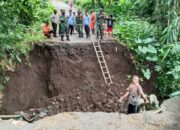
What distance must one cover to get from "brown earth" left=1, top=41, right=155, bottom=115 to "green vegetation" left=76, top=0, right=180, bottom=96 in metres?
0.45

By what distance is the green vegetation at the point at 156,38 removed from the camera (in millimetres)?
11989

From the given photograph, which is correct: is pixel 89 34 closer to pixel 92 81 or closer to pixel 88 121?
pixel 92 81

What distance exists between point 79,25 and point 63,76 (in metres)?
2.12

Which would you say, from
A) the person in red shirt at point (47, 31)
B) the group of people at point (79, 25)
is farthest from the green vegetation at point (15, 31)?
the group of people at point (79, 25)

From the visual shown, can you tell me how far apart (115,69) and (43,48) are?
2.83 meters

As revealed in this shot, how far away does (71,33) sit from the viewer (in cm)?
1507

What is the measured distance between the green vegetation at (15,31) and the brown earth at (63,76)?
517mm

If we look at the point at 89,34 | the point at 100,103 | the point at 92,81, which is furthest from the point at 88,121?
the point at 89,34

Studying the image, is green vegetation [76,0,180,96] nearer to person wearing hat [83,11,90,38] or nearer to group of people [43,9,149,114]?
group of people [43,9,149,114]

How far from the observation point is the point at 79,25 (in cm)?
1459

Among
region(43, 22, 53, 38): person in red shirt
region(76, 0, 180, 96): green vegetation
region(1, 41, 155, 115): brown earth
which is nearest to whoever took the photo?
region(76, 0, 180, 96): green vegetation

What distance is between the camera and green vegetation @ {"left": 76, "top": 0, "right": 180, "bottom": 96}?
12.0 meters

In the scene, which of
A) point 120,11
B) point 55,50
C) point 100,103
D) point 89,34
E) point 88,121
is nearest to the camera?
point 88,121

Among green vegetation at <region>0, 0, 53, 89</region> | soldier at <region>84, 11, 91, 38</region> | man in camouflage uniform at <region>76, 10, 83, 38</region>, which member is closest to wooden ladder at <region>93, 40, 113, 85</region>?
soldier at <region>84, 11, 91, 38</region>
